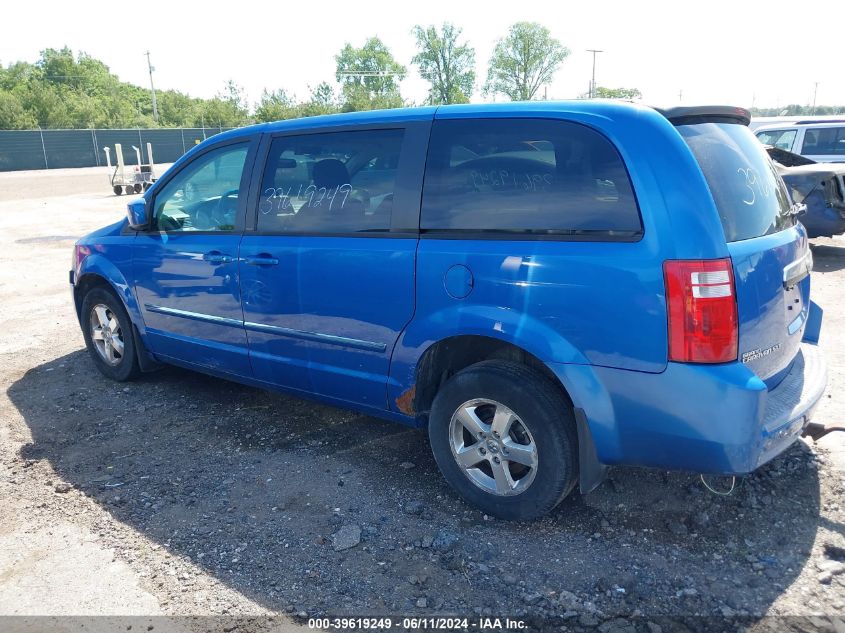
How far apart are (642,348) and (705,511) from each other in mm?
1094

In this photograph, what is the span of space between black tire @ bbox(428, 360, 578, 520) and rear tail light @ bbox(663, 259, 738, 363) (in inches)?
24.2

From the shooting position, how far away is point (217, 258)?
4.18 m

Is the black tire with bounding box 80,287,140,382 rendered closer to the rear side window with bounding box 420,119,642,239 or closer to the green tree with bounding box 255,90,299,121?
the rear side window with bounding box 420,119,642,239

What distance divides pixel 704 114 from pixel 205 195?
3.10 m

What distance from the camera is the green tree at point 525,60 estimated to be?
84.4 metres

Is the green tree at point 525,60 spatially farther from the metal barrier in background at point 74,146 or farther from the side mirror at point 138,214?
the side mirror at point 138,214

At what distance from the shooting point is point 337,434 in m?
4.28

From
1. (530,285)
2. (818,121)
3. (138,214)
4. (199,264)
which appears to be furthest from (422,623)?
(818,121)

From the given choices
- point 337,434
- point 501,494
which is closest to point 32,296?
point 337,434

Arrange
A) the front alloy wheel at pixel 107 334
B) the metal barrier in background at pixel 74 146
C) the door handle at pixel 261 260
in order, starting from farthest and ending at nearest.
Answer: the metal barrier in background at pixel 74 146, the front alloy wheel at pixel 107 334, the door handle at pixel 261 260

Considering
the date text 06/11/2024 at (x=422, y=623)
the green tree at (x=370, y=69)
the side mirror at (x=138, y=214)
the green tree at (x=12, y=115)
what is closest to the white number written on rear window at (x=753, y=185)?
the date text 06/11/2024 at (x=422, y=623)

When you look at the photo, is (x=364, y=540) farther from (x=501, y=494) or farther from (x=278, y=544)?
(x=501, y=494)

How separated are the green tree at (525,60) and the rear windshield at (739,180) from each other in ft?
281

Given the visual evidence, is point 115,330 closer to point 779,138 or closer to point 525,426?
point 525,426
